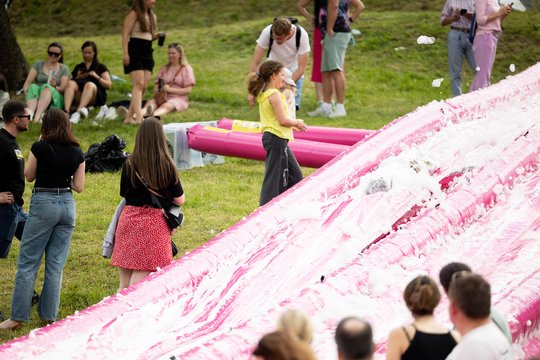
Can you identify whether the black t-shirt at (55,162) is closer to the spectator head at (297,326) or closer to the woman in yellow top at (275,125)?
the woman in yellow top at (275,125)

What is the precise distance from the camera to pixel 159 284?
5.50 meters

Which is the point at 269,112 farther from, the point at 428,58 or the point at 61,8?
the point at 61,8

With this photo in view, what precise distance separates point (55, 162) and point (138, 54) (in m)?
6.10

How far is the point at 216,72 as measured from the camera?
15562mm

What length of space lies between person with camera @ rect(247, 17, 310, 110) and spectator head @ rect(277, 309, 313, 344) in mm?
7311

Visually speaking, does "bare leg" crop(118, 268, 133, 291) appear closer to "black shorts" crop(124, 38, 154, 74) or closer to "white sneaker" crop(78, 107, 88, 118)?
"black shorts" crop(124, 38, 154, 74)

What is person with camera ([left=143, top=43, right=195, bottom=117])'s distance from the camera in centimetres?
1265

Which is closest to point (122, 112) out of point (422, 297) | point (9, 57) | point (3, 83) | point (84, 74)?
point (84, 74)

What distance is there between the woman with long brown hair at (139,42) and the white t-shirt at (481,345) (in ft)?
Result: 28.8

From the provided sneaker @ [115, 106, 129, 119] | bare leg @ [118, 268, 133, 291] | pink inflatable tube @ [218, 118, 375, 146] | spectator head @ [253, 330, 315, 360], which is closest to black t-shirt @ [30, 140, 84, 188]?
bare leg @ [118, 268, 133, 291]

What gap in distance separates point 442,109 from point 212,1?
551 inches

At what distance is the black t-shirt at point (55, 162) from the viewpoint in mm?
6246

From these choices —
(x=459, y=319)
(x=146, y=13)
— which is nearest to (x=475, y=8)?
(x=146, y=13)

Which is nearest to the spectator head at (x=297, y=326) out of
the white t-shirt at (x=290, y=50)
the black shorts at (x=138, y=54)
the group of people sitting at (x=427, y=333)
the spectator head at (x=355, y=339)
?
the group of people sitting at (x=427, y=333)
